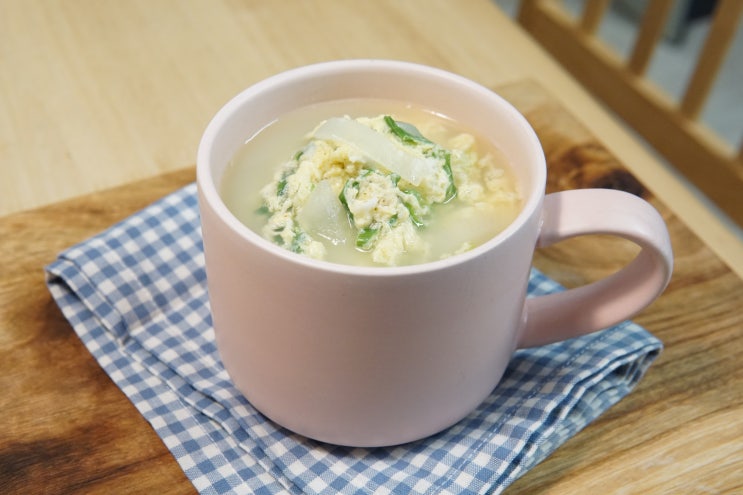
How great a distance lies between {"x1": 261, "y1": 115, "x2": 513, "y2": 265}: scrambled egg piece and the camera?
0.66m

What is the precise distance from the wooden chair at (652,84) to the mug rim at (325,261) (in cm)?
93

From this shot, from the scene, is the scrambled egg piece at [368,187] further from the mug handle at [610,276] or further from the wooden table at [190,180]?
the wooden table at [190,180]

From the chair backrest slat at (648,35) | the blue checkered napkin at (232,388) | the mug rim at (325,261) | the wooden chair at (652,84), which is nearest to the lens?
the mug rim at (325,261)

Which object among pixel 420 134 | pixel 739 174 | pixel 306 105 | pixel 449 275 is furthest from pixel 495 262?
pixel 739 174

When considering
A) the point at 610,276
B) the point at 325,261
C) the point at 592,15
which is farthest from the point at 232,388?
the point at 592,15

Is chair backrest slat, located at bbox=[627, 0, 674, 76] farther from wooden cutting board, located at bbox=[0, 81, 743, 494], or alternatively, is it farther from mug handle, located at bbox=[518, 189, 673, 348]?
mug handle, located at bbox=[518, 189, 673, 348]

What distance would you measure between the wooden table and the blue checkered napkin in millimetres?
22

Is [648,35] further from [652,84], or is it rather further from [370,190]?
[370,190]

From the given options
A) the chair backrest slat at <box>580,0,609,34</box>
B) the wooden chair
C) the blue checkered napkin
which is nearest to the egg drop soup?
the blue checkered napkin

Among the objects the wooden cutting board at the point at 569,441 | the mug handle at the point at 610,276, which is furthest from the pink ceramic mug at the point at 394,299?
the wooden cutting board at the point at 569,441

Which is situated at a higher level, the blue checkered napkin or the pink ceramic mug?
the pink ceramic mug

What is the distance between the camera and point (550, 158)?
106 cm

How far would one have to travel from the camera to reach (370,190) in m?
0.67

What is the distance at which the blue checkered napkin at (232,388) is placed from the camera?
0.71 meters
